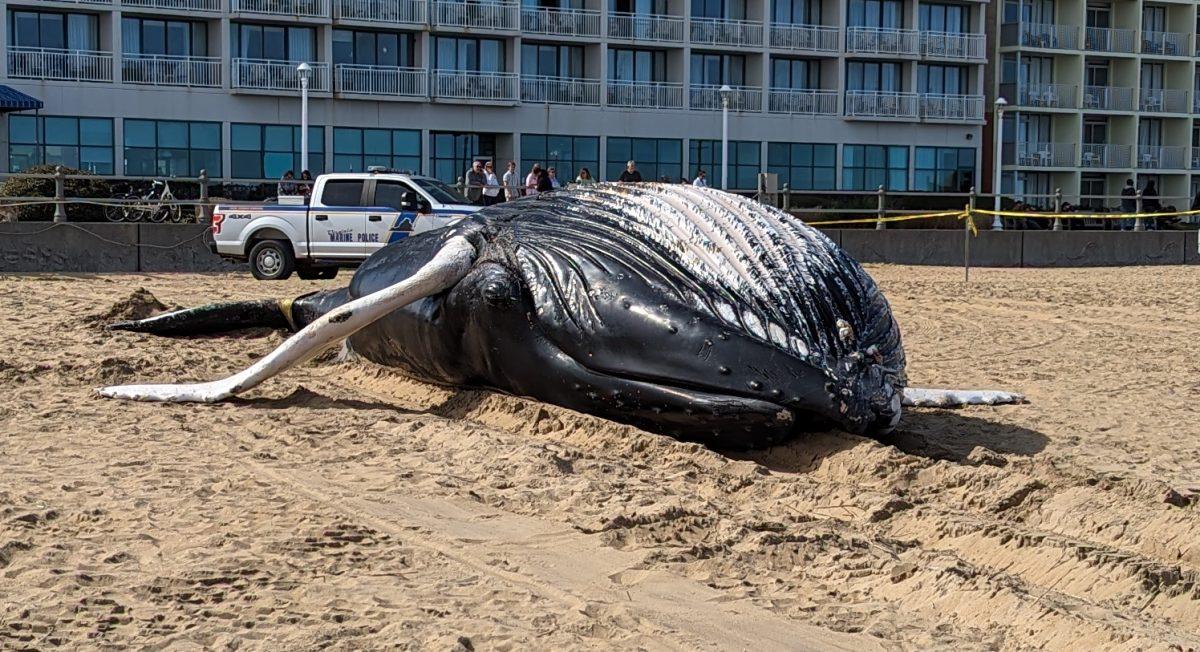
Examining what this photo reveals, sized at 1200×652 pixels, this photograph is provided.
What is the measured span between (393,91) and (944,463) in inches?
1654

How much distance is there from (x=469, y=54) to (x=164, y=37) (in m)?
9.79

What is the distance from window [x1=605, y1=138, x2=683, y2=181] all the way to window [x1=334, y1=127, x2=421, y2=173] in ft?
22.1

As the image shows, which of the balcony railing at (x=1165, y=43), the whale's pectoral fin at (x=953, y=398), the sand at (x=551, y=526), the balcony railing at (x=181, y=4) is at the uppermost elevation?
→ the balcony railing at (x=1165, y=43)

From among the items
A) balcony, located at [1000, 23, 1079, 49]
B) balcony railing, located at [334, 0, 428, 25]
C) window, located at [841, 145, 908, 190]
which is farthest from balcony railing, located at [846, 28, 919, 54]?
balcony railing, located at [334, 0, 428, 25]

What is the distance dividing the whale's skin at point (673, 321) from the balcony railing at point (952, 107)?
49125mm

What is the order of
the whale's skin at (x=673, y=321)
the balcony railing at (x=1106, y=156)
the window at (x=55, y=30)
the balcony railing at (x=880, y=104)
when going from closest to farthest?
the whale's skin at (x=673, y=321) < the window at (x=55, y=30) < the balcony railing at (x=880, y=104) < the balcony railing at (x=1106, y=156)

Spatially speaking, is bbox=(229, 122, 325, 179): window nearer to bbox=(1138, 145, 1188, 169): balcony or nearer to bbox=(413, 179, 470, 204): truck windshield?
bbox=(413, 179, 470, 204): truck windshield

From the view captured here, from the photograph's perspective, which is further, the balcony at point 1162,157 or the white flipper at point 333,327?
the balcony at point 1162,157

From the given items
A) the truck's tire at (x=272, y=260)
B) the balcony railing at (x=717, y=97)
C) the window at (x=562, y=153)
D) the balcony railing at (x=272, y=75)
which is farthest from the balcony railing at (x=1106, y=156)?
the truck's tire at (x=272, y=260)

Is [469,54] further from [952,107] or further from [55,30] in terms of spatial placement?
[952,107]

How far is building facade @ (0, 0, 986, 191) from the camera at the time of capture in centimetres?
4347

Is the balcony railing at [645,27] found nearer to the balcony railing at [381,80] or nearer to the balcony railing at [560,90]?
the balcony railing at [560,90]

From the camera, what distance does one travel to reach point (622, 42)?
5028 cm

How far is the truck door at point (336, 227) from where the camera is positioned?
68.5ft
